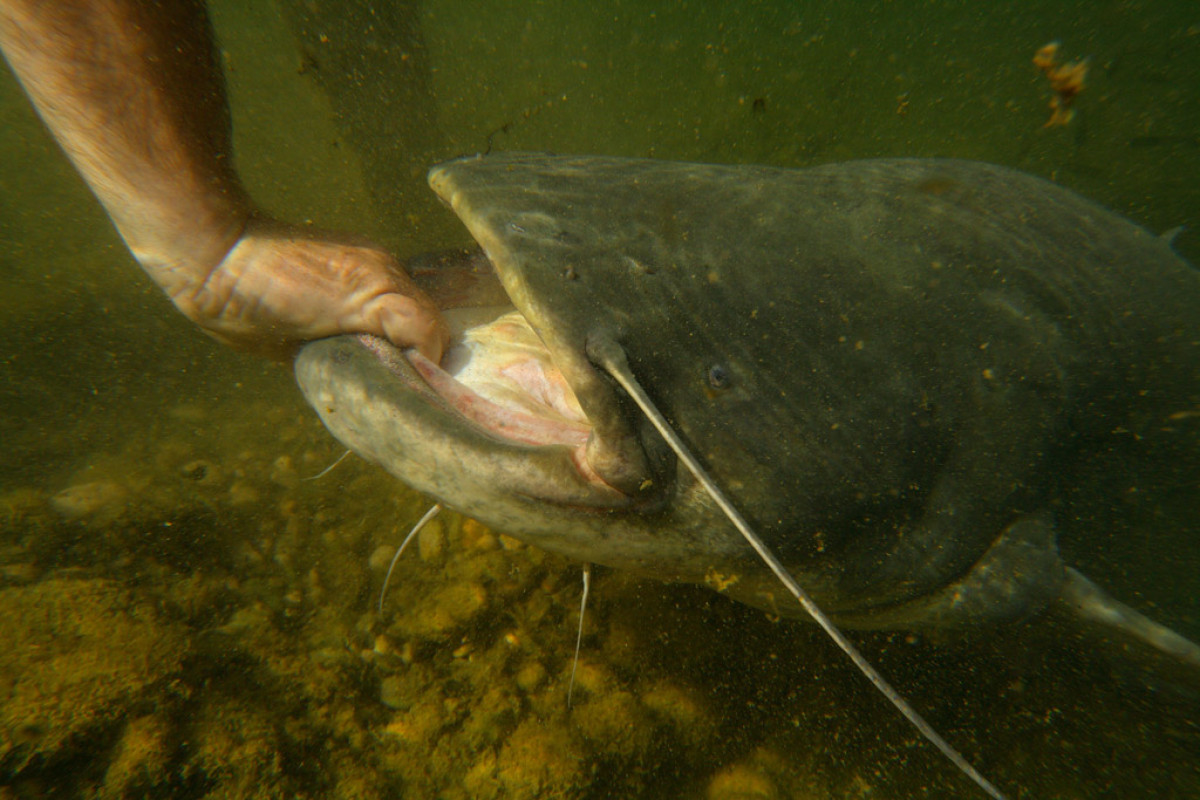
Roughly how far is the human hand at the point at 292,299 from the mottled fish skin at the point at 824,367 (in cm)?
15

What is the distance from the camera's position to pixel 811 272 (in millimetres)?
1439

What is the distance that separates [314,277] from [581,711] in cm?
205

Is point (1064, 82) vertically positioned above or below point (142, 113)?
above

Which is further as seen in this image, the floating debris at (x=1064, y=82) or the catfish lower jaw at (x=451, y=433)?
the floating debris at (x=1064, y=82)

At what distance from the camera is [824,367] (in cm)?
138

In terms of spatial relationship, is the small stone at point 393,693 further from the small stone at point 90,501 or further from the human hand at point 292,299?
the small stone at point 90,501

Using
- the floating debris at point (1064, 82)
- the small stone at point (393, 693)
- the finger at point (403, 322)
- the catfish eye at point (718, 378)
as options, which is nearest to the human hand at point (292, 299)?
the finger at point (403, 322)

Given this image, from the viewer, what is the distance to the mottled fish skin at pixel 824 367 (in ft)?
3.99

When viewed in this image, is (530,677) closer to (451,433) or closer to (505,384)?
(505,384)

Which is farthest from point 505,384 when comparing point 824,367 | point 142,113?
point 142,113

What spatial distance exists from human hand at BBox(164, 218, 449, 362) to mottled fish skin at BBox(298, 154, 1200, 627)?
0.48ft

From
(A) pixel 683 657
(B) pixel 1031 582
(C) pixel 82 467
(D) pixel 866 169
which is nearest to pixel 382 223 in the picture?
(C) pixel 82 467

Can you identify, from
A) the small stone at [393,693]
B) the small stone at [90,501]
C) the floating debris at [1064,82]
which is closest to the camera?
the small stone at [393,693]

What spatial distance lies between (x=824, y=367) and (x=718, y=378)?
371 mm
